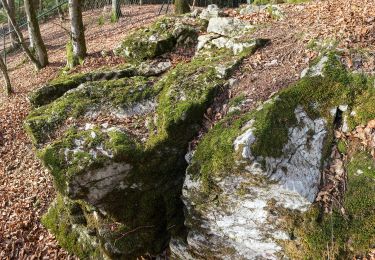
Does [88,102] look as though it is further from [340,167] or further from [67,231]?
[340,167]

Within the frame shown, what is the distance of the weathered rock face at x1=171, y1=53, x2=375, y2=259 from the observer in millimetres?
4348

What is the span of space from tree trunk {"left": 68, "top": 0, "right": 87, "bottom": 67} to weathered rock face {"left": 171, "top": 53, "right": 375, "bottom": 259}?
8531mm

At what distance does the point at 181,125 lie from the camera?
5.38 metres

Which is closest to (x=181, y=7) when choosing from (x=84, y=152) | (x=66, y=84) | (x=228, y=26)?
(x=228, y=26)

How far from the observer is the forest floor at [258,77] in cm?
542

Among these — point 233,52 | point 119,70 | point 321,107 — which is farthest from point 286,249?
point 119,70

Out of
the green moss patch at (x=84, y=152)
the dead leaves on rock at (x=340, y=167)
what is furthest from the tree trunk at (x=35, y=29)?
the dead leaves on rock at (x=340, y=167)

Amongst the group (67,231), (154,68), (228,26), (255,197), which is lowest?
(67,231)

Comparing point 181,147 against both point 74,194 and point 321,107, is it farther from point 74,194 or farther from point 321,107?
point 321,107

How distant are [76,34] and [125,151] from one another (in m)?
8.32

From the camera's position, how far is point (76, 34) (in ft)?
39.1

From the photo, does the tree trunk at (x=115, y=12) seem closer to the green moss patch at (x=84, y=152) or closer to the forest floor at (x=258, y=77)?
the forest floor at (x=258, y=77)

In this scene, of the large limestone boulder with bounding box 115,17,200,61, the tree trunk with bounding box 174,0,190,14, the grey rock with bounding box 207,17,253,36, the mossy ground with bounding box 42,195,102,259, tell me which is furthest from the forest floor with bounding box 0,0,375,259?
the tree trunk with bounding box 174,0,190,14

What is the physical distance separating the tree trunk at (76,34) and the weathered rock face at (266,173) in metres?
8.53
